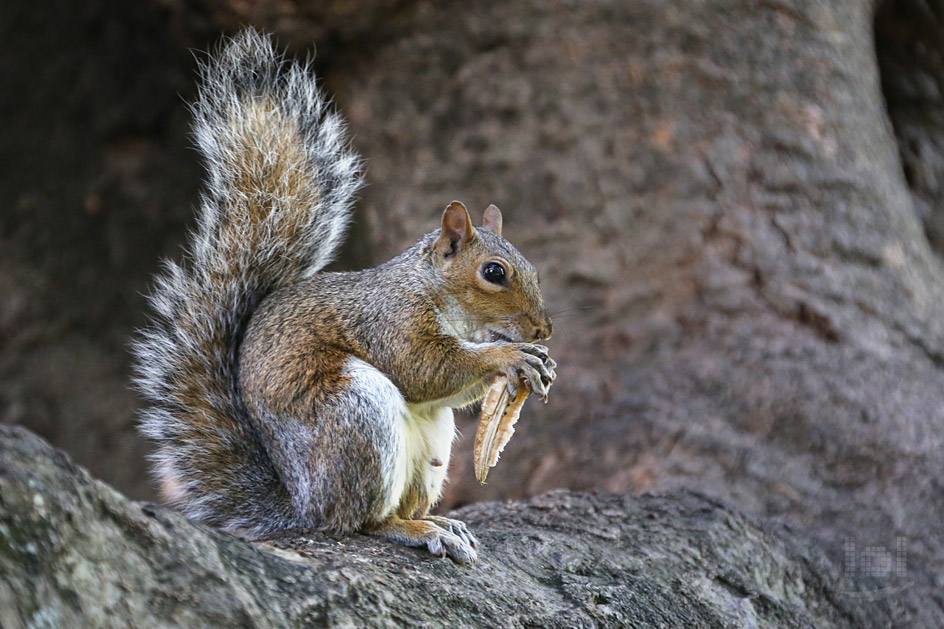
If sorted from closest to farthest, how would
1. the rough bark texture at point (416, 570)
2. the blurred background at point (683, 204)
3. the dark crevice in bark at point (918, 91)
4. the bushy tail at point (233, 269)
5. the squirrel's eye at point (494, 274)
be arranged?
the rough bark texture at point (416, 570), the bushy tail at point (233, 269), the squirrel's eye at point (494, 274), the blurred background at point (683, 204), the dark crevice in bark at point (918, 91)

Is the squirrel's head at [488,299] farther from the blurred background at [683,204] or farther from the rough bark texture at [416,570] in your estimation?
the blurred background at [683,204]

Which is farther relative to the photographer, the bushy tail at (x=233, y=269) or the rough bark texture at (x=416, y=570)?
the bushy tail at (x=233, y=269)

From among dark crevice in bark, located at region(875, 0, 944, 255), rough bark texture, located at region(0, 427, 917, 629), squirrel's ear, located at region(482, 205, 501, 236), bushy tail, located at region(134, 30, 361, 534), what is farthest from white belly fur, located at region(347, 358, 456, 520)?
dark crevice in bark, located at region(875, 0, 944, 255)

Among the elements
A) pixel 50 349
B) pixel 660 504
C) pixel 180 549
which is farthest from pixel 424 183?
pixel 180 549

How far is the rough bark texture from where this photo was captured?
1044mm

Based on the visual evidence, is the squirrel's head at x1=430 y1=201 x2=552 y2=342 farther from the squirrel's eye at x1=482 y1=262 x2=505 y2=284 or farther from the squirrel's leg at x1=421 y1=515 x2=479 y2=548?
the squirrel's leg at x1=421 y1=515 x2=479 y2=548

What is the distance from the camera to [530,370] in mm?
1751

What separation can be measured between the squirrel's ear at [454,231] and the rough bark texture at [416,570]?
0.58m

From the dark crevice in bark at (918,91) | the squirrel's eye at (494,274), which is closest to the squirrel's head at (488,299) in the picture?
the squirrel's eye at (494,274)

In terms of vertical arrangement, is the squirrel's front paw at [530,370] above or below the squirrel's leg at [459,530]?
above

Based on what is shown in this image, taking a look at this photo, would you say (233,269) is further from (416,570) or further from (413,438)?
(416,570)

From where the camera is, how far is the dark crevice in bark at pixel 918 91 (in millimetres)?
3455

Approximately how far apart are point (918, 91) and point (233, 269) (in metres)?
2.76

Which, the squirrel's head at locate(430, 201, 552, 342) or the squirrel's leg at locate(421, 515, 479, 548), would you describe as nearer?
the squirrel's leg at locate(421, 515, 479, 548)
